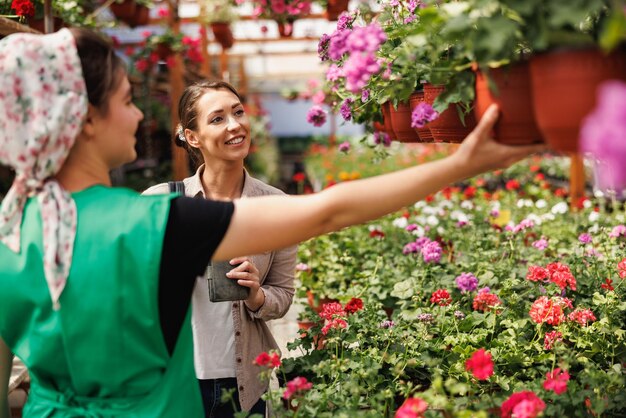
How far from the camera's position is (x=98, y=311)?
43.3 inches

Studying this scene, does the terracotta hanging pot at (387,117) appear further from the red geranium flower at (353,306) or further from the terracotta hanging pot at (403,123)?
the red geranium flower at (353,306)

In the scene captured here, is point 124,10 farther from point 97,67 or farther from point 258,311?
point 97,67

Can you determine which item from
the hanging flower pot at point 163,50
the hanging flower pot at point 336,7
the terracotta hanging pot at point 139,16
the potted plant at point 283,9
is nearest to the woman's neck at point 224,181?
the hanging flower pot at point 336,7

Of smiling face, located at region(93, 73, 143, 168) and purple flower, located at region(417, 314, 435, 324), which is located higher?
smiling face, located at region(93, 73, 143, 168)

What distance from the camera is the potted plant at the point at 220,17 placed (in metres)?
7.25

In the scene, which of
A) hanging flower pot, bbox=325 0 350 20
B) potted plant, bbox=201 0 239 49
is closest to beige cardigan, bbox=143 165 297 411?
hanging flower pot, bbox=325 0 350 20

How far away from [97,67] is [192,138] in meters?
1.04

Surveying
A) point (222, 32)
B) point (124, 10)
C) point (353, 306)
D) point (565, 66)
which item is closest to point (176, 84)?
point (222, 32)

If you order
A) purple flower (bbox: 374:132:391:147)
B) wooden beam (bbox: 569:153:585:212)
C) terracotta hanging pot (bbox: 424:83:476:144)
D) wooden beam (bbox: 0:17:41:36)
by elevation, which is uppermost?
wooden beam (bbox: 0:17:41:36)

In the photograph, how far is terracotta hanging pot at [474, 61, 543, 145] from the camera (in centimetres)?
112

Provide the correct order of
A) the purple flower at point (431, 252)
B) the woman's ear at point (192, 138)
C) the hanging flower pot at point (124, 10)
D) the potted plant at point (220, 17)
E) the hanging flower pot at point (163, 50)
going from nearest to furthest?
the woman's ear at point (192, 138)
the purple flower at point (431, 252)
the hanging flower pot at point (124, 10)
the hanging flower pot at point (163, 50)
the potted plant at point (220, 17)

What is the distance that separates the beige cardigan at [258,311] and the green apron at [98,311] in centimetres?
72

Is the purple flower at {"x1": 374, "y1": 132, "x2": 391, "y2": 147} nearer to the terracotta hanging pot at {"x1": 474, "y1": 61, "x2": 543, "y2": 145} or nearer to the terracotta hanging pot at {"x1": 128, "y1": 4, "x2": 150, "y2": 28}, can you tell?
the terracotta hanging pot at {"x1": 474, "y1": 61, "x2": 543, "y2": 145}

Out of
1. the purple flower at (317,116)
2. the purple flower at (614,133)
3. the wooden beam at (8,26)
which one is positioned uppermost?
the wooden beam at (8,26)
